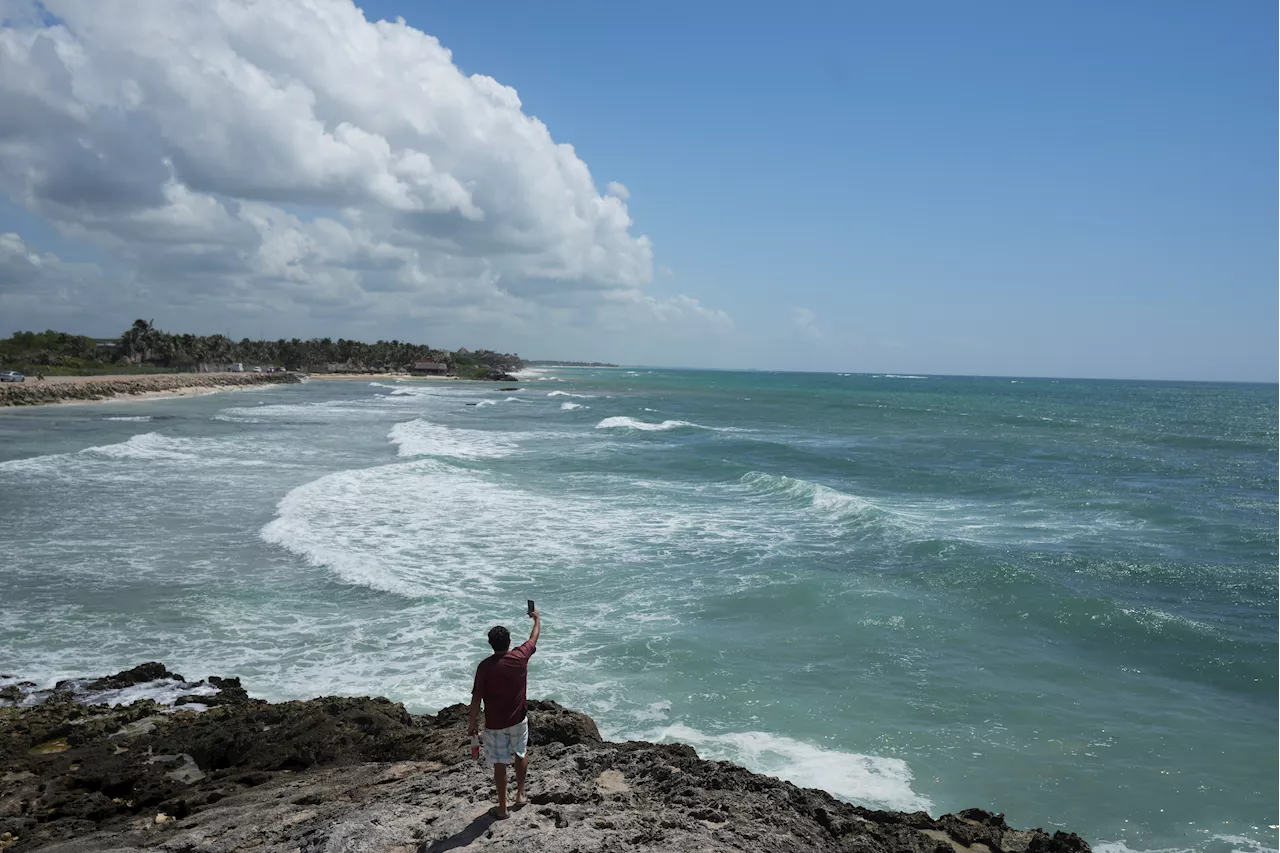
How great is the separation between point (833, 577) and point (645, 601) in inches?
157

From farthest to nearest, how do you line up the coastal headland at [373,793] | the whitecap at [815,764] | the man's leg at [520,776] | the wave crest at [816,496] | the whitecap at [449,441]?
the whitecap at [449,441] → the wave crest at [816,496] → the whitecap at [815,764] → the man's leg at [520,776] → the coastal headland at [373,793]

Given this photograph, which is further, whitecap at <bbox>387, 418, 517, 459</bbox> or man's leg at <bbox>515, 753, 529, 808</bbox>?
whitecap at <bbox>387, 418, 517, 459</bbox>

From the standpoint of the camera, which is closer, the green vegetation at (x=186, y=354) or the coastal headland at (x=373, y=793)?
the coastal headland at (x=373, y=793)

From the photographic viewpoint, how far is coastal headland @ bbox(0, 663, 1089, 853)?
5691 millimetres

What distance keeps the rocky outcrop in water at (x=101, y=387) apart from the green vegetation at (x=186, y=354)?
1234 cm

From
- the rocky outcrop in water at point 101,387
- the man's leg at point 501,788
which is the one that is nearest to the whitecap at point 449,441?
the man's leg at point 501,788

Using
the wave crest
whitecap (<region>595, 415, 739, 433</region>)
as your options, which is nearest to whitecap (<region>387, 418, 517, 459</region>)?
whitecap (<region>595, 415, 739, 433</region>)

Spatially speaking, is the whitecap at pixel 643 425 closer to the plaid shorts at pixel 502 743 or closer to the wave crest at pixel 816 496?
the wave crest at pixel 816 496

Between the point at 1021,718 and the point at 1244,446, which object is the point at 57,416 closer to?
the point at 1021,718

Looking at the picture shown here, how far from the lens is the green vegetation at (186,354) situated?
3701 inches

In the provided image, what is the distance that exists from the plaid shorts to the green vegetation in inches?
3679

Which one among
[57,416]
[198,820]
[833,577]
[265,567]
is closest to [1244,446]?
[833,577]

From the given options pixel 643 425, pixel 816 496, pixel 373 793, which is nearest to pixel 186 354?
pixel 643 425

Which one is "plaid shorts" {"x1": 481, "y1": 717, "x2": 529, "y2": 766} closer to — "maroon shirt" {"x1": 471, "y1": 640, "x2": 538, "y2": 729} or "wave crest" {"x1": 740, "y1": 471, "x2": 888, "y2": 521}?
"maroon shirt" {"x1": 471, "y1": 640, "x2": 538, "y2": 729}
